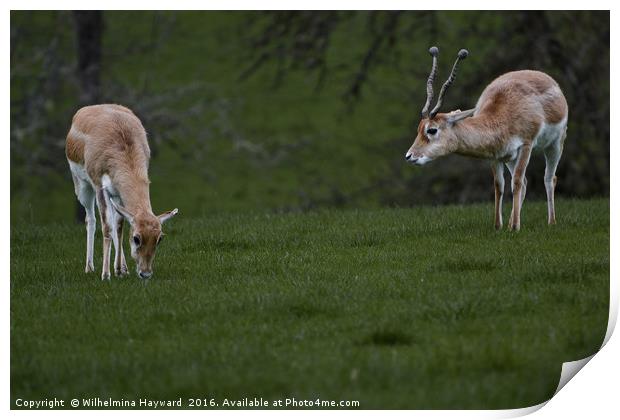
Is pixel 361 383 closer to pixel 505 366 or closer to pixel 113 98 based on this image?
pixel 505 366

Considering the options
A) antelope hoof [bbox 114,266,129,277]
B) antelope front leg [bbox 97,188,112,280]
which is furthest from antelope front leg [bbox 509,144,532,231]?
antelope front leg [bbox 97,188,112,280]

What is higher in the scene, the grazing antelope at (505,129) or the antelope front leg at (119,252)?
the grazing antelope at (505,129)

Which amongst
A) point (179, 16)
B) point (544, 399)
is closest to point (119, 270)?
point (544, 399)

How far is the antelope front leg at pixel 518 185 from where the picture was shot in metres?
11.1

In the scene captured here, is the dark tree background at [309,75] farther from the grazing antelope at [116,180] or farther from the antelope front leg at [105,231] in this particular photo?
the antelope front leg at [105,231]

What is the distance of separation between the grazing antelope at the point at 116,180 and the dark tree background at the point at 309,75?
4.56 m

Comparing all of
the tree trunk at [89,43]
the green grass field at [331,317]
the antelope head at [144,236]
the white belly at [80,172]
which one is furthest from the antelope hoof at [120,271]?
the tree trunk at [89,43]

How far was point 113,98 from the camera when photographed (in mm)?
16562

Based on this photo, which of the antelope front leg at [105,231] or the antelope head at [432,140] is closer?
the antelope front leg at [105,231]

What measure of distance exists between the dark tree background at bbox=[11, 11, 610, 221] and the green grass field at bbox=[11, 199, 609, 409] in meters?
5.27

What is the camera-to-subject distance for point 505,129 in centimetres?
1122

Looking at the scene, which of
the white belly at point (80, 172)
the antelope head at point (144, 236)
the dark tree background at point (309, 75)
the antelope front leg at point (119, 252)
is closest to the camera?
the antelope head at point (144, 236)

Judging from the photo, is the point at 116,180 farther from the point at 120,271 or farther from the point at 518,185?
the point at 518,185

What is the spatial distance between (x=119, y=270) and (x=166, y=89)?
8.60 m
